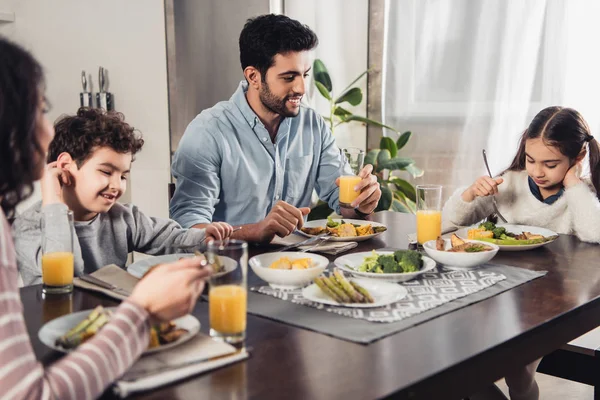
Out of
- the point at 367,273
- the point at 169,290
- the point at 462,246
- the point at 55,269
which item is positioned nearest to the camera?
the point at 169,290

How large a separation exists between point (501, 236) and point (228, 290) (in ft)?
3.56

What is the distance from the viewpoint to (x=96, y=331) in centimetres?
107

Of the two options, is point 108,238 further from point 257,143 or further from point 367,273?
point 257,143

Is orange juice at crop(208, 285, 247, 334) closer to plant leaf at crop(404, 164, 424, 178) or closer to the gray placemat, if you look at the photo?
the gray placemat

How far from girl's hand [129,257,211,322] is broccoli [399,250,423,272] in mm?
645

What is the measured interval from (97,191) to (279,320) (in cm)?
78

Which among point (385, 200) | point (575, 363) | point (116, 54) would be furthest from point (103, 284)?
point (116, 54)

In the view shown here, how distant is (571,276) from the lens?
5.37 feet

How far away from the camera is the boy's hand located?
1.71m

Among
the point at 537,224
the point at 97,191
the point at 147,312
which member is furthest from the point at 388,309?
the point at 537,224

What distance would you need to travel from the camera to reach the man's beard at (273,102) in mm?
2641

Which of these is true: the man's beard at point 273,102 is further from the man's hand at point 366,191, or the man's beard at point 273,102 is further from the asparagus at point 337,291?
the asparagus at point 337,291

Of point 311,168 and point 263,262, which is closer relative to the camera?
point 263,262

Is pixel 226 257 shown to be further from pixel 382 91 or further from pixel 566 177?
pixel 382 91
